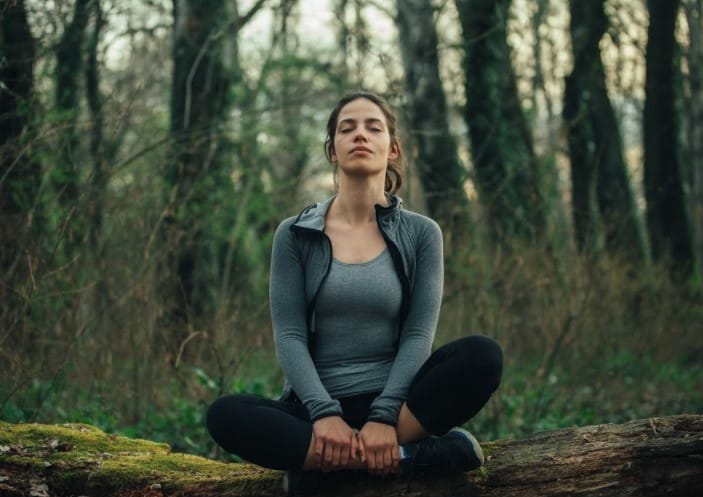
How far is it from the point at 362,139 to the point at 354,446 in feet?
3.82

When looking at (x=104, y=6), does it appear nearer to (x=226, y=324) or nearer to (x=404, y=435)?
(x=226, y=324)

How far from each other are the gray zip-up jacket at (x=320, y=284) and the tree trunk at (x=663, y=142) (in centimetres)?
874

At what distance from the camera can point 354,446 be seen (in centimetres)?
314

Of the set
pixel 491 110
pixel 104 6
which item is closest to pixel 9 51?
pixel 104 6

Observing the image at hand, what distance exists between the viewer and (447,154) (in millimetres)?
9172

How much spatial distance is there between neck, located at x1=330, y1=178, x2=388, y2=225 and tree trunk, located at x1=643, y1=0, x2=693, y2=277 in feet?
28.6

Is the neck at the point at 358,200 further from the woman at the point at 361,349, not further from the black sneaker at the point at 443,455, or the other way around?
the black sneaker at the point at 443,455

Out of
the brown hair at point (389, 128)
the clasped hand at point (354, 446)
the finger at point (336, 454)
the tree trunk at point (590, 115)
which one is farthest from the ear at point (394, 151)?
the tree trunk at point (590, 115)

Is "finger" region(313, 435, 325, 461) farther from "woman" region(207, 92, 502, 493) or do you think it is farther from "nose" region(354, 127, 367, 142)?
"nose" region(354, 127, 367, 142)

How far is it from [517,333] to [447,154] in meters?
2.17

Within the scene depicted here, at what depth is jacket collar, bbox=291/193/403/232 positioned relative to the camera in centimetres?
355

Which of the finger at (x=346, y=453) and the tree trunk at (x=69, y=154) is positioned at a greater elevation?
the tree trunk at (x=69, y=154)

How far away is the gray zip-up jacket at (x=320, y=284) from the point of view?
336cm

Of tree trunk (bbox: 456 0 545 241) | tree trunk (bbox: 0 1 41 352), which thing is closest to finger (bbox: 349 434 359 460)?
tree trunk (bbox: 0 1 41 352)
